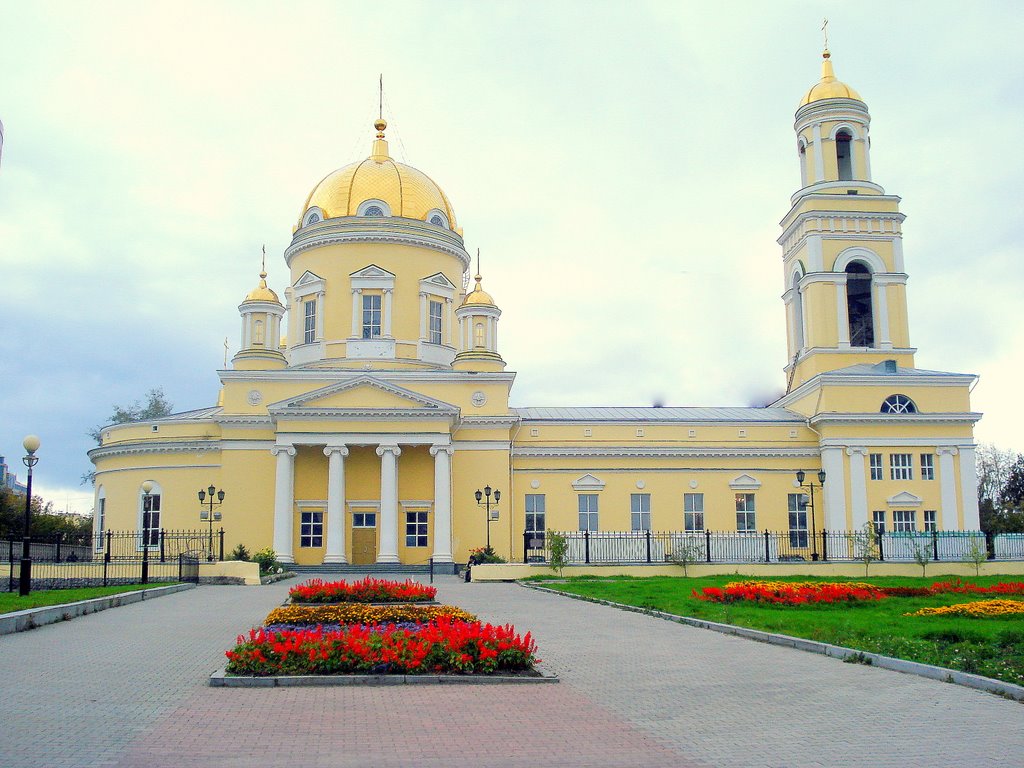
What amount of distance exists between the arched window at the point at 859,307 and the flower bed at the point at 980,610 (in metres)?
29.5

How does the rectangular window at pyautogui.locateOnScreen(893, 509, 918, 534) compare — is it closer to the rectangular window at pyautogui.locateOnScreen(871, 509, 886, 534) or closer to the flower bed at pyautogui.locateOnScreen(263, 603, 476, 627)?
the rectangular window at pyautogui.locateOnScreen(871, 509, 886, 534)

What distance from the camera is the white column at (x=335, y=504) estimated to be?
40.1 meters

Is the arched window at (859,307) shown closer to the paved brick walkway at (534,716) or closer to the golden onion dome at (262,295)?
the golden onion dome at (262,295)

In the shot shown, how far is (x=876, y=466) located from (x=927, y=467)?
7.33 feet

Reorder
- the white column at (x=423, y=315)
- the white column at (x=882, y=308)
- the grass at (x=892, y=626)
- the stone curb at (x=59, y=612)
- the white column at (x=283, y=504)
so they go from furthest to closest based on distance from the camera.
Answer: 1. the white column at (x=423, y=315)
2. the white column at (x=882, y=308)
3. the white column at (x=283, y=504)
4. the stone curb at (x=59, y=612)
5. the grass at (x=892, y=626)

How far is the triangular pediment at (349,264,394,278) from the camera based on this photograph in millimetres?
47062

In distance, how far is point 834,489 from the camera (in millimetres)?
44375

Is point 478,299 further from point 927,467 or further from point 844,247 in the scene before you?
point 927,467

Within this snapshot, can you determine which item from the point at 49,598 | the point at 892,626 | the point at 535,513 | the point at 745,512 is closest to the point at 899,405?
the point at 745,512

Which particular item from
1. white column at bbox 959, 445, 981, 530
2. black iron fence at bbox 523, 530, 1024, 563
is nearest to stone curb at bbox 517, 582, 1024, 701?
black iron fence at bbox 523, 530, 1024, 563

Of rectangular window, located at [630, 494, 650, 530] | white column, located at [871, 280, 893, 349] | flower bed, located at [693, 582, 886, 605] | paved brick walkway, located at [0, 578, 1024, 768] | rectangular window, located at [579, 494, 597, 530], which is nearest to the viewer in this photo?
paved brick walkway, located at [0, 578, 1024, 768]

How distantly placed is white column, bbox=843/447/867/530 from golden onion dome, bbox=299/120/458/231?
22105 mm

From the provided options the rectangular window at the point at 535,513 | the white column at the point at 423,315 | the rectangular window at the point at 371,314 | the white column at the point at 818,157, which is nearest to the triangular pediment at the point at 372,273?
the rectangular window at the point at 371,314

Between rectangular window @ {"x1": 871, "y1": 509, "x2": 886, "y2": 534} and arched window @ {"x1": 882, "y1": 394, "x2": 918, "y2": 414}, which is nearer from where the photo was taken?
rectangular window @ {"x1": 871, "y1": 509, "x2": 886, "y2": 534}
